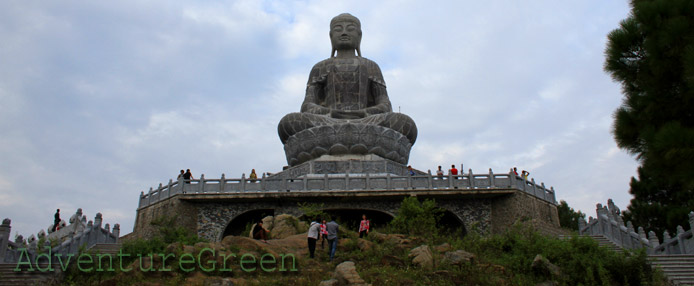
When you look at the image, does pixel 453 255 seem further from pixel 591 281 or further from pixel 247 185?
pixel 247 185

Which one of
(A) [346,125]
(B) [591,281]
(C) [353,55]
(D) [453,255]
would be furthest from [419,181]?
(C) [353,55]

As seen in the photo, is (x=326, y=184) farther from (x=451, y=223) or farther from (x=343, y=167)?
(x=451, y=223)

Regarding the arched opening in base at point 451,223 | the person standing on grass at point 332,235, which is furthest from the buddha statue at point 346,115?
the person standing on grass at point 332,235

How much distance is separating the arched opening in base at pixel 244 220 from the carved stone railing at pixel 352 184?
67 cm

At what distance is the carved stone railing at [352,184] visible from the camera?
17125 millimetres

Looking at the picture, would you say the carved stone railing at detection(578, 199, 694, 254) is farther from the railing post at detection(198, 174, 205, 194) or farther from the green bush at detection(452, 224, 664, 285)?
the railing post at detection(198, 174, 205, 194)

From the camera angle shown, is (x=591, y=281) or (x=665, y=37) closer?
(x=665, y=37)

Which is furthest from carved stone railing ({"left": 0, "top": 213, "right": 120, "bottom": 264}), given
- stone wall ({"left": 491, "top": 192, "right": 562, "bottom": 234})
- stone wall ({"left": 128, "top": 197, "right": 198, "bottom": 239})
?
stone wall ({"left": 491, "top": 192, "right": 562, "bottom": 234})

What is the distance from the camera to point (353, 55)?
25078 millimetres

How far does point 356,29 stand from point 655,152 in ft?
63.4

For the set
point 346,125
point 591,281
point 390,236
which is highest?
point 346,125

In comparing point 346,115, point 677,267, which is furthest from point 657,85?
point 346,115

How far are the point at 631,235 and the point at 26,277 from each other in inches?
474

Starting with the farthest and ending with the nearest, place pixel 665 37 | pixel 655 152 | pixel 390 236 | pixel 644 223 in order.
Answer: pixel 644 223
pixel 390 236
pixel 665 37
pixel 655 152
